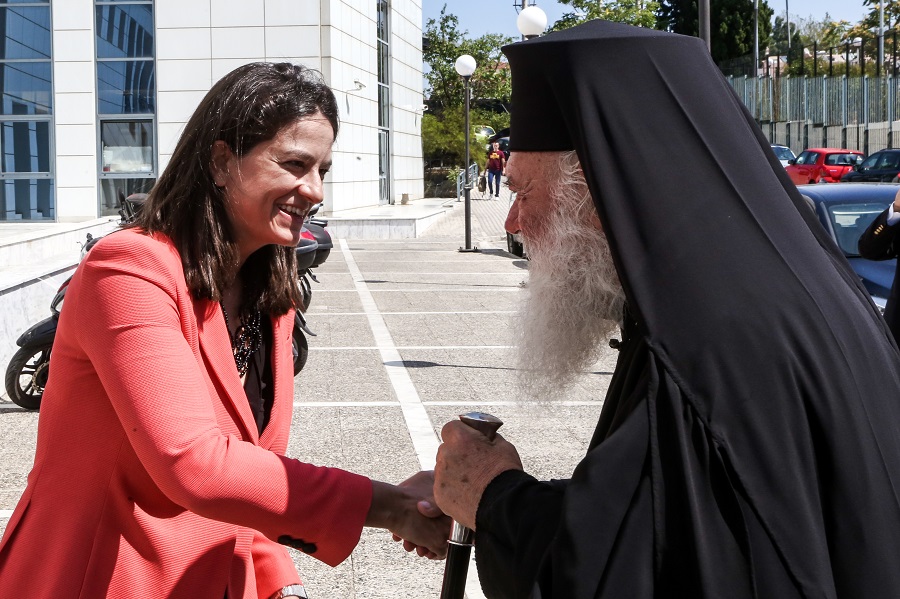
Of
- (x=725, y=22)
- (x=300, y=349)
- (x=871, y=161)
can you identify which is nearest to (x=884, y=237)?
(x=300, y=349)

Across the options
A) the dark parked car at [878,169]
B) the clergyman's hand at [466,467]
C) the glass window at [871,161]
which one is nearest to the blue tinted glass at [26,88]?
the dark parked car at [878,169]

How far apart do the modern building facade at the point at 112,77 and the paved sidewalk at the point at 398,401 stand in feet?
43.6

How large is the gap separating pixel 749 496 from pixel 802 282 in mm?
356

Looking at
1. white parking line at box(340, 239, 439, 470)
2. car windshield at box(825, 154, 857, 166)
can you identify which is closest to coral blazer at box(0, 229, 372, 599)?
white parking line at box(340, 239, 439, 470)

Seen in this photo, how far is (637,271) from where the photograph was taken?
1.62 metres

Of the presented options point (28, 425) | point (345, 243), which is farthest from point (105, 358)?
point (345, 243)

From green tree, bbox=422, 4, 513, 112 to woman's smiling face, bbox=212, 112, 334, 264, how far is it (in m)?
52.2

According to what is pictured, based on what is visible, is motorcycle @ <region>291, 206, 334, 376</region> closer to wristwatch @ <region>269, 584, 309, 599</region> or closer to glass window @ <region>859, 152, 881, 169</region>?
wristwatch @ <region>269, 584, 309, 599</region>

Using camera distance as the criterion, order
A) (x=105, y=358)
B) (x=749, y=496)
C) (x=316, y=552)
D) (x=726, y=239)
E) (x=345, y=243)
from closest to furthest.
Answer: (x=749, y=496)
(x=726, y=239)
(x=105, y=358)
(x=316, y=552)
(x=345, y=243)

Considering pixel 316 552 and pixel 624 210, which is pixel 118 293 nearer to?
pixel 316 552

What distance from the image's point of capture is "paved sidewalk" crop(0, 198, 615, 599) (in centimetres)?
482

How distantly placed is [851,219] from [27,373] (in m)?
6.96

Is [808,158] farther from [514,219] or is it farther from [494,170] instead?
[514,219]

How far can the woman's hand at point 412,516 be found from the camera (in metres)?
2.14
